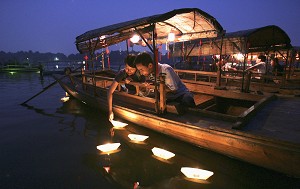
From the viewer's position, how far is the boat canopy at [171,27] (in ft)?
15.9

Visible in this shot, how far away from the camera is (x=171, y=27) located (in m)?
7.36

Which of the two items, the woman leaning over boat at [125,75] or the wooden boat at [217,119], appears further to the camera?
the woman leaning over boat at [125,75]

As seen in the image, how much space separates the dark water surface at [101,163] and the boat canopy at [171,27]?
3.23 meters

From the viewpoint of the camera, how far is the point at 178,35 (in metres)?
7.88

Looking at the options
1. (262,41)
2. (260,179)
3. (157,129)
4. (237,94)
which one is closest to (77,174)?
(157,129)

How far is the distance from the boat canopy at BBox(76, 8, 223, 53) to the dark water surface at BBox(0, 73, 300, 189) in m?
3.23

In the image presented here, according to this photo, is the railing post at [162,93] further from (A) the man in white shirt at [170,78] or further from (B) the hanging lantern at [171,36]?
(B) the hanging lantern at [171,36]

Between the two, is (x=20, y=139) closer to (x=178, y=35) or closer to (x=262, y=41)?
(x=178, y=35)

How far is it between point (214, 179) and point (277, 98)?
13.2 feet

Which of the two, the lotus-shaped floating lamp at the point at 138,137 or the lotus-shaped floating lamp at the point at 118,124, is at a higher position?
the lotus-shaped floating lamp at the point at 118,124

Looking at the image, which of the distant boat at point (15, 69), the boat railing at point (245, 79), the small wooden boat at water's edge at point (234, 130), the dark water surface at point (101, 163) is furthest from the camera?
the distant boat at point (15, 69)

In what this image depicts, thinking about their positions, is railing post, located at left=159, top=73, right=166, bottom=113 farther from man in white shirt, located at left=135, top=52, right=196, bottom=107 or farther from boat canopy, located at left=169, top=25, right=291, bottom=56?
boat canopy, located at left=169, top=25, right=291, bottom=56

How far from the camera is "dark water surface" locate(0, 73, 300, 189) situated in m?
3.76

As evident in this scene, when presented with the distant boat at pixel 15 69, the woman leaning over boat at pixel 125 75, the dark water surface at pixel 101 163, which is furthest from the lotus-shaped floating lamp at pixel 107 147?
the distant boat at pixel 15 69
